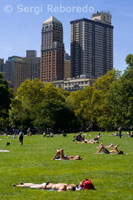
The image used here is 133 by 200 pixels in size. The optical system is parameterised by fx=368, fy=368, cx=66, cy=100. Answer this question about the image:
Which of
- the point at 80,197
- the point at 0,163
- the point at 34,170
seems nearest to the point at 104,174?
the point at 34,170

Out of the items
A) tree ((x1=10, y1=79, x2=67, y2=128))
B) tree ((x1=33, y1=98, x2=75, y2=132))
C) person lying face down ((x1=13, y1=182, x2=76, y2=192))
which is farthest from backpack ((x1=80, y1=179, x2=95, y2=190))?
tree ((x1=10, y1=79, x2=67, y2=128))

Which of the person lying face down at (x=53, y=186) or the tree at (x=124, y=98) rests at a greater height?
the tree at (x=124, y=98)

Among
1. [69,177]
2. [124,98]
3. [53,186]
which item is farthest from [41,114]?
[53,186]

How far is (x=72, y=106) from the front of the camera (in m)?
107

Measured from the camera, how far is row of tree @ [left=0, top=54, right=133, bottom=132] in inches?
2840

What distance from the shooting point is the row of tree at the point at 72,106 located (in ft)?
237

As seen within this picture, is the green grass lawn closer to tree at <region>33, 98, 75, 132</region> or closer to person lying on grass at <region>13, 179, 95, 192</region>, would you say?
person lying on grass at <region>13, 179, 95, 192</region>

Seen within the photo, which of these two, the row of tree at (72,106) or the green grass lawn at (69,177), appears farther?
the row of tree at (72,106)

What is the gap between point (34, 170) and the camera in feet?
62.4

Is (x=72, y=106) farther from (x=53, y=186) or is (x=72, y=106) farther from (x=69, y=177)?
(x=53, y=186)

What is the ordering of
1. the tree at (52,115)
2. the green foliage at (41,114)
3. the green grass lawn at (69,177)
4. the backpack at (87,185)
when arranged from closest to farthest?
the green grass lawn at (69,177) < the backpack at (87,185) < the tree at (52,115) < the green foliage at (41,114)

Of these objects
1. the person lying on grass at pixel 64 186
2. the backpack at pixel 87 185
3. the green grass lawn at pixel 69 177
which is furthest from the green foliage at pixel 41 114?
the backpack at pixel 87 185

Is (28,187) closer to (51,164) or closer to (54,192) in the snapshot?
(54,192)

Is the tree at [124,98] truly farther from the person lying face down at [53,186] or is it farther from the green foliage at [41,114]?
the person lying face down at [53,186]
